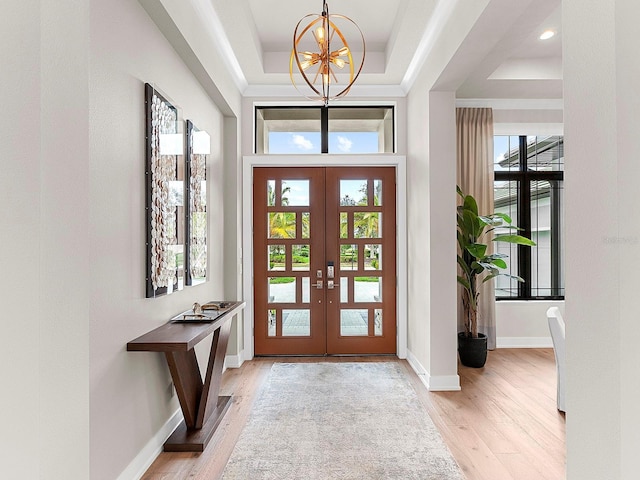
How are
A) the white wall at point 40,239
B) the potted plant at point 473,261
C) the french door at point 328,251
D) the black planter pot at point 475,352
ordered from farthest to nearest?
the french door at point 328,251
the black planter pot at point 475,352
the potted plant at point 473,261
the white wall at point 40,239

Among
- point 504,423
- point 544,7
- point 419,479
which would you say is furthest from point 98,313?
point 544,7

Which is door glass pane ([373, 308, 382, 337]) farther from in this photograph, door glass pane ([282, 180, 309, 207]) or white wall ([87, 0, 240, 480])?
white wall ([87, 0, 240, 480])

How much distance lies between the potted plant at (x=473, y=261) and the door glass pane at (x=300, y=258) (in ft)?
5.64

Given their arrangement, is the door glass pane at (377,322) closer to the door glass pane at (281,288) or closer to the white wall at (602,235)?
the door glass pane at (281,288)

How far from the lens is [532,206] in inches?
198

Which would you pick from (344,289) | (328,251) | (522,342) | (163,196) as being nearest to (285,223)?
(328,251)

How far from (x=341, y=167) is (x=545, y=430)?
3.20 meters

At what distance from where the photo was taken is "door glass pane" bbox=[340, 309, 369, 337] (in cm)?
466

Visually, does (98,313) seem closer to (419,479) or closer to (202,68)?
(419,479)

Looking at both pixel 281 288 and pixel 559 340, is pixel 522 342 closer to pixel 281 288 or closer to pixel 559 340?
pixel 559 340

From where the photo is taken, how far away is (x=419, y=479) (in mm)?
2184

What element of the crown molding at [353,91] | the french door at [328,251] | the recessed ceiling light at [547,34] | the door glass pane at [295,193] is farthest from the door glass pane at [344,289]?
the recessed ceiling light at [547,34]

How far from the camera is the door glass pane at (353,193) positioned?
15.3ft

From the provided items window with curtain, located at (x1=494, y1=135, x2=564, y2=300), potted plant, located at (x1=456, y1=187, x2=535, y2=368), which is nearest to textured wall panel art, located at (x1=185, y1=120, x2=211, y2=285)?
potted plant, located at (x1=456, y1=187, x2=535, y2=368)
